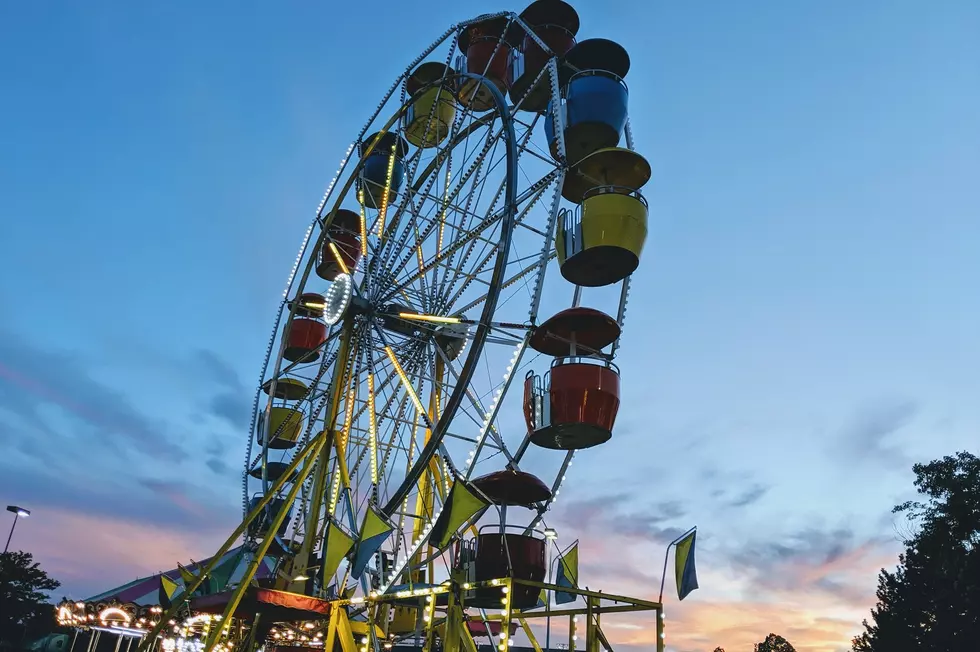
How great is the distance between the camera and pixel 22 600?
149 ft

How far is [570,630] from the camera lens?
9.69 m

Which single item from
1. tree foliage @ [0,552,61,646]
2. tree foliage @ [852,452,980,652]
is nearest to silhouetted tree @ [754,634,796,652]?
tree foliage @ [852,452,980,652]

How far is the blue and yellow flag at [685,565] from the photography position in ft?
32.0

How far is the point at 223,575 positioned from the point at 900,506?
3256cm

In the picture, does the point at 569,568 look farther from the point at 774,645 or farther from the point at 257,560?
the point at 774,645

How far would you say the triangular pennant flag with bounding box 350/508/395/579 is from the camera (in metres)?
9.87

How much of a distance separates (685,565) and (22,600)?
5006 centimetres

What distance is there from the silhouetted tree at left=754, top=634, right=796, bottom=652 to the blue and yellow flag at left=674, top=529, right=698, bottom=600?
261ft

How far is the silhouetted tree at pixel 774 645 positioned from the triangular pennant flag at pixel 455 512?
8101 cm

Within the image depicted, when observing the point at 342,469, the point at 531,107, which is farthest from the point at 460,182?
the point at 342,469

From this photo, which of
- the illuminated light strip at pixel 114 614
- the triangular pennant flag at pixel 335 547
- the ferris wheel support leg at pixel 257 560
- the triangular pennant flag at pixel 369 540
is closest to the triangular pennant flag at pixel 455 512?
the triangular pennant flag at pixel 369 540

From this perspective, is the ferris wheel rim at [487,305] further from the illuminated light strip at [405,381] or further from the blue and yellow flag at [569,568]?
the blue and yellow flag at [569,568]

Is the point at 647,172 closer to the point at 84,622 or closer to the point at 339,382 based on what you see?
the point at 339,382

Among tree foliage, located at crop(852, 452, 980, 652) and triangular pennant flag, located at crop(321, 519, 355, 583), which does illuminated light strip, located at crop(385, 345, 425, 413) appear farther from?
tree foliage, located at crop(852, 452, 980, 652)
